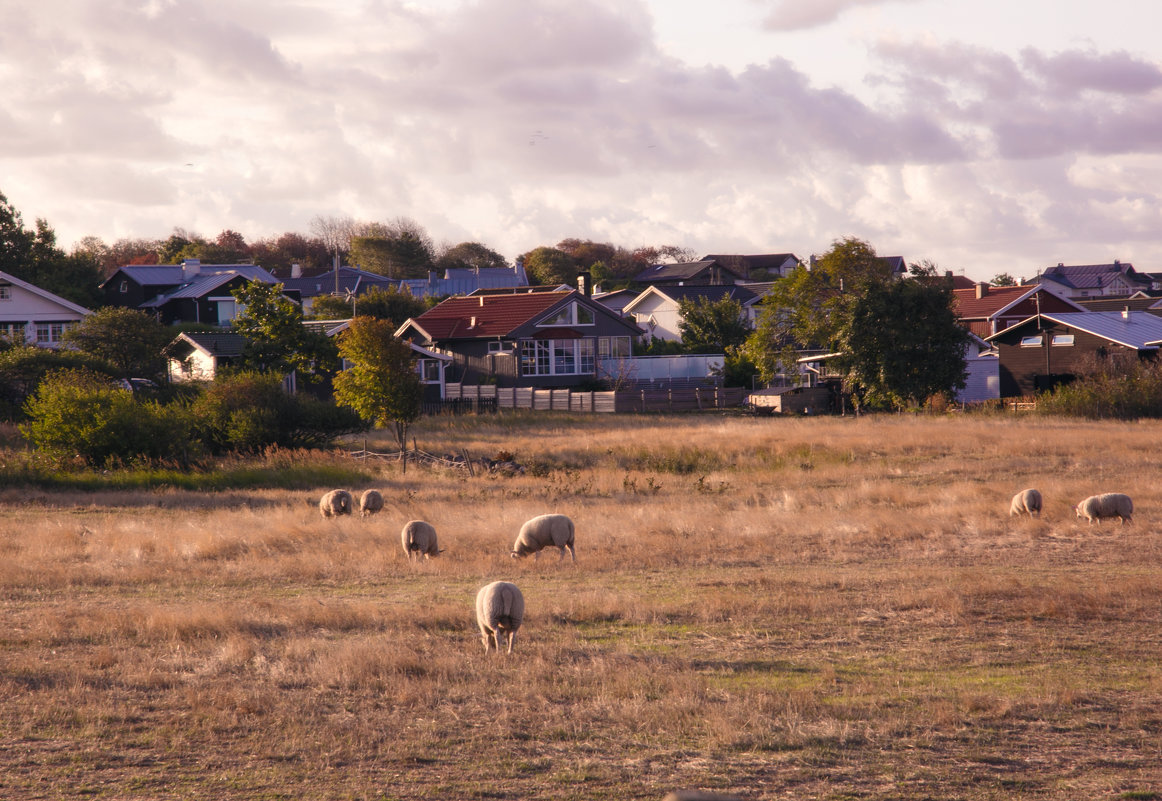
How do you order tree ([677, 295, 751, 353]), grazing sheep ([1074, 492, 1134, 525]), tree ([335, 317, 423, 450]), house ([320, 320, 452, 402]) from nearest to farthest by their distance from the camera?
grazing sheep ([1074, 492, 1134, 525]) < tree ([335, 317, 423, 450]) < house ([320, 320, 452, 402]) < tree ([677, 295, 751, 353])

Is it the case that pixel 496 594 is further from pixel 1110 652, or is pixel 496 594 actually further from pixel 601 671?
pixel 1110 652

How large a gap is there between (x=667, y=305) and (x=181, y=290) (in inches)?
1492

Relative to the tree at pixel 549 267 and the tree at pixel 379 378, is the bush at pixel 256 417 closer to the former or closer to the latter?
the tree at pixel 379 378

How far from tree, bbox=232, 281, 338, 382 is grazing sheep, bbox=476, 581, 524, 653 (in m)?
38.0

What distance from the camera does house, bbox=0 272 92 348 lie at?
6362 centimetres

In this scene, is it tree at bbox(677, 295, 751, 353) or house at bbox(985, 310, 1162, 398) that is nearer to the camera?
house at bbox(985, 310, 1162, 398)

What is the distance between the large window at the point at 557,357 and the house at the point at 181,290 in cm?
2345

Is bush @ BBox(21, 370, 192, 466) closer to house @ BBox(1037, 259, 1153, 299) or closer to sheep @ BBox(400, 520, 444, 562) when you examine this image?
sheep @ BBox(400, 520, 444, 562)

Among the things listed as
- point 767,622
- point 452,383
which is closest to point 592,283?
point 452,383

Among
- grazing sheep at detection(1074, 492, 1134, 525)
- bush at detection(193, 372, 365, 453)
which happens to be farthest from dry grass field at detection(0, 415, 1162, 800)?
bush at detection(193, 372, 365, 453)

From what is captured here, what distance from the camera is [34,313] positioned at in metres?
64.4

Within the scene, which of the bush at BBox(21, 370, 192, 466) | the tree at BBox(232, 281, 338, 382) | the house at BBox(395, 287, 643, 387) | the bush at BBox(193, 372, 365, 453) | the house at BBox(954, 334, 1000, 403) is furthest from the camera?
the house at BBox(395, 287, 643, 387)

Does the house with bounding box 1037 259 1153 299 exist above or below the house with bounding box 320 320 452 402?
above

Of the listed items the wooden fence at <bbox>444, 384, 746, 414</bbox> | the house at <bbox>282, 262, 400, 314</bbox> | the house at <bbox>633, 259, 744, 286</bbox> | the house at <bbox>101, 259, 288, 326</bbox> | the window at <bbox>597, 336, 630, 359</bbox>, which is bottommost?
the wooden fence at <bbox>444, 384, 746, 414</bbox>
